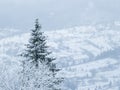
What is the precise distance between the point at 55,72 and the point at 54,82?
0.67 m

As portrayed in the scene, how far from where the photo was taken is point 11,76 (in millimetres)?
24500

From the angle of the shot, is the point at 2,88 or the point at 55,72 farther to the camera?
the point at 55,72

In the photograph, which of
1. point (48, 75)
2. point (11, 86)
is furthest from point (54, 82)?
point (11, 86)

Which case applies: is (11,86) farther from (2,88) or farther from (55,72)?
(55,72)

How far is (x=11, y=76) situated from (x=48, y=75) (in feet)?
5.83

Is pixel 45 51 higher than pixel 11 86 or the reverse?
higher

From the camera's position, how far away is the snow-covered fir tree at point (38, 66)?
2367 cm

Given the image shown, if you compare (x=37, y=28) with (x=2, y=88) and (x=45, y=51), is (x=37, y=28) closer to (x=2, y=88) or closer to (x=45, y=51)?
(x=45, y=51)

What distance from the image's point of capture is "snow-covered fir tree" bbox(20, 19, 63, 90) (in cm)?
2367

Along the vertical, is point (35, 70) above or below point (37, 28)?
below

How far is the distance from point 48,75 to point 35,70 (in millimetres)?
640

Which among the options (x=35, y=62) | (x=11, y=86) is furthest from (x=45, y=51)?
(x=11, y=86)

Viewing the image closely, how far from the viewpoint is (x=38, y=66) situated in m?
24.2

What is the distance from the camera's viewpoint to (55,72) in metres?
25.0
